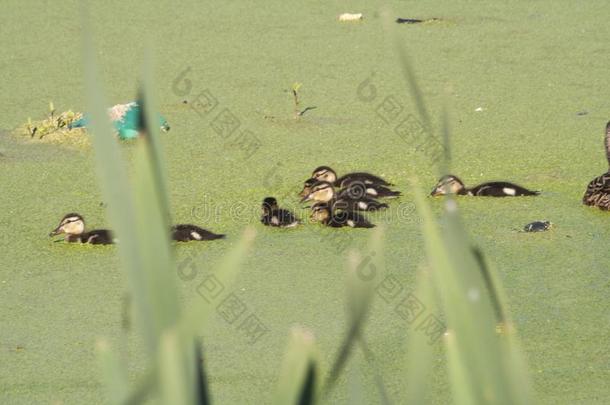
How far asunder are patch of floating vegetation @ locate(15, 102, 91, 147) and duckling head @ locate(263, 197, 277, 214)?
944mm

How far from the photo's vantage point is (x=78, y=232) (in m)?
3.11

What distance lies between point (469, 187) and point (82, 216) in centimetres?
113

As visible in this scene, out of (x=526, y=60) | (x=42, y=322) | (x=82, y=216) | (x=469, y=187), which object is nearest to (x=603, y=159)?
(x=469, y=187)

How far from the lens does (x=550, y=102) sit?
4215 mm

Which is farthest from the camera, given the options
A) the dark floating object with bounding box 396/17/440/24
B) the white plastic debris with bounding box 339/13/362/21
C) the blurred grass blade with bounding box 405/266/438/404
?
the white plastic debris with bounding box 339/13/362/21

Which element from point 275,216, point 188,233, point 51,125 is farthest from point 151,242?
point 51,125

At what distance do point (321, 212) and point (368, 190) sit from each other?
0.70ft

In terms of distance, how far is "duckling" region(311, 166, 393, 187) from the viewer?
3.48 meters

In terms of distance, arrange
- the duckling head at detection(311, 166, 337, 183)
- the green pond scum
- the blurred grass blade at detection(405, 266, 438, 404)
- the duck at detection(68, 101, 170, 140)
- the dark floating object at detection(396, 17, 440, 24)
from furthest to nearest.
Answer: the dark floating object at detection(396, 17, 440, 24), the duck at detection(68, 101, 170, 140), the duckling head at detection(311, 166, 337, 183), the green pond scum, the blurred grass blade at detection(405, 266, 438, 404)

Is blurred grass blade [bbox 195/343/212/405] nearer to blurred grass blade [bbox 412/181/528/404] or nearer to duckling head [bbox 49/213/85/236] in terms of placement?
blurred grass blade [bbox 412/181/528/404]

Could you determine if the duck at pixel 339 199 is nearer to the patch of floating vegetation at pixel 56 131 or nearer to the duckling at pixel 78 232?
the duckling at pixel 78 232

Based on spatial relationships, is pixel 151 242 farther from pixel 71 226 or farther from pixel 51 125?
pixel 51 125

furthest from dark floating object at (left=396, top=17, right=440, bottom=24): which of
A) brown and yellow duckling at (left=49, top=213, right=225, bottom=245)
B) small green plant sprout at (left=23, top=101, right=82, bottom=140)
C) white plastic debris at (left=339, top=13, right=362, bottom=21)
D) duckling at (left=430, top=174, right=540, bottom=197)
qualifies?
brown and yellow duckling at (left=49, top=213, right=225, bottom=245)

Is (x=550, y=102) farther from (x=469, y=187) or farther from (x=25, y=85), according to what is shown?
(x=25, y=85)
